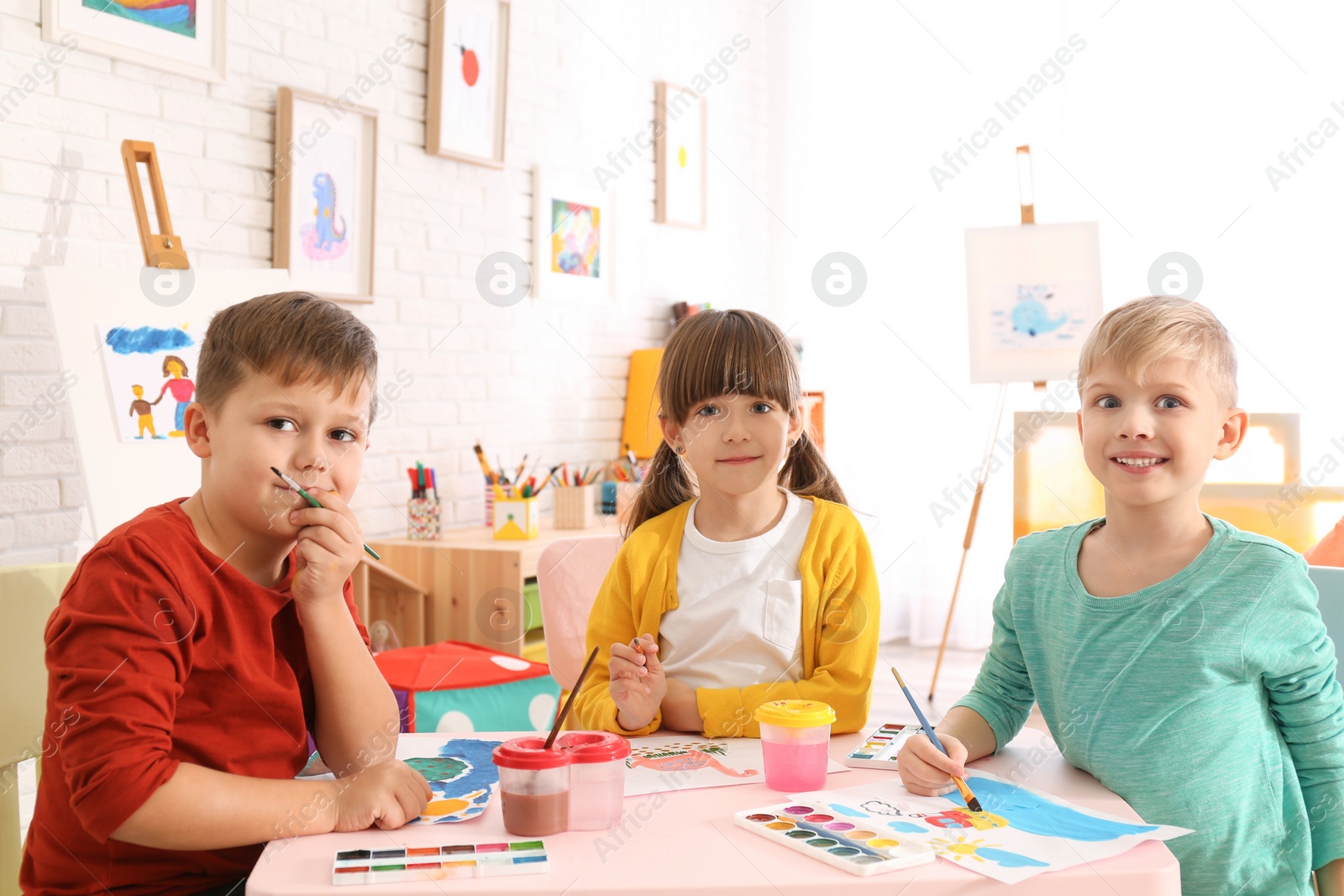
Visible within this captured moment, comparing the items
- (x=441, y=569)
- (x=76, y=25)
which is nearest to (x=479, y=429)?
(x=441, y=569)

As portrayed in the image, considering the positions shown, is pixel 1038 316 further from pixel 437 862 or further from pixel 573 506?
pixel 437 862

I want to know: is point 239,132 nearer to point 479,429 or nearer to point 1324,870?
point 479,429

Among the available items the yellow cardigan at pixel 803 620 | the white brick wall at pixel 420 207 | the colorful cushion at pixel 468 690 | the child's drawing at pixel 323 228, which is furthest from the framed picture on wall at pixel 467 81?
the yellow cardigan at pixel 803 620

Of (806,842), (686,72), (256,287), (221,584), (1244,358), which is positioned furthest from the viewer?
(686,72)

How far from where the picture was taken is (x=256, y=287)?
8.01ft

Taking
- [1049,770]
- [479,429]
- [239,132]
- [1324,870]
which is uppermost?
[239,132]

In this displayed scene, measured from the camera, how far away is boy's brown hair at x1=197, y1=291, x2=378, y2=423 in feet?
3.94

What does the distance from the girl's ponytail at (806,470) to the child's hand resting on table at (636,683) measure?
1.65 ft

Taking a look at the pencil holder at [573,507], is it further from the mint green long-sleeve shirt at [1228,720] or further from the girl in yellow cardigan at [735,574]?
Result: the mint green long-sleeve shirt at [1228,720]

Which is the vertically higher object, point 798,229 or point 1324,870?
→ point 798,229

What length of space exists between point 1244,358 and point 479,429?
9.29 feet

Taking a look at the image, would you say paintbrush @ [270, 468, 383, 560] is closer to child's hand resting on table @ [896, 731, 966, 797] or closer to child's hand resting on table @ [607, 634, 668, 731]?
child's hand resting on table @ [607, 634, 668, 731]

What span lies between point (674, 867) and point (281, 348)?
0.70 metres

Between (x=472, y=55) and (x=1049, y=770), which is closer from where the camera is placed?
(x=1049, y=770)
